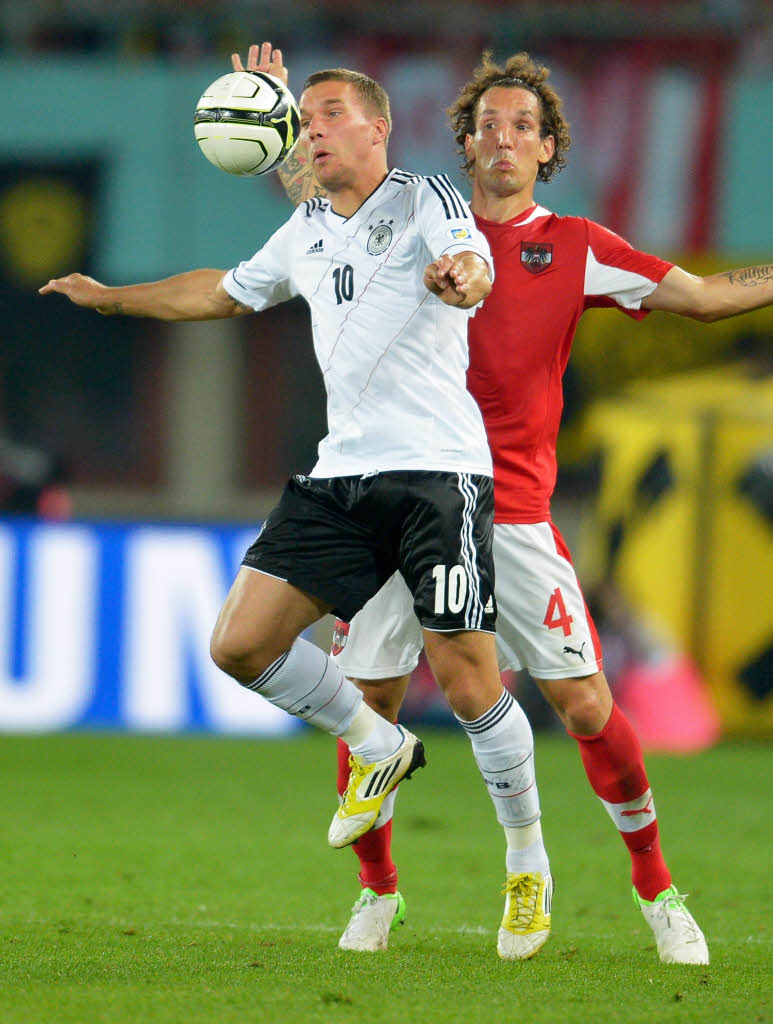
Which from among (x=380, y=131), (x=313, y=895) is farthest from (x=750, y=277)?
(x=313, y=895)

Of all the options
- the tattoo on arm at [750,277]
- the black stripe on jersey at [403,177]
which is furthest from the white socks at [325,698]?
the tattoo on arm at [750,277]

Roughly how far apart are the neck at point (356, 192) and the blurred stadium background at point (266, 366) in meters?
6.42

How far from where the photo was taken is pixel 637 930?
18.1 feet

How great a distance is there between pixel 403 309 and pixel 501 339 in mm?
386

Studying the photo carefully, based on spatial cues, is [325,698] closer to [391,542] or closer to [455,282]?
[391,542]

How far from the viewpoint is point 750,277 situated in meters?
4.91

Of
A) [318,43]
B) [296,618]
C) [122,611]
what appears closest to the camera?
[296,618]

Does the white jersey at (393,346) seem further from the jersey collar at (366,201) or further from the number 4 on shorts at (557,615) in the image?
the number 4 on shorts at (557,615)

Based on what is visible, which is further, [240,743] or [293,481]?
[240,743]

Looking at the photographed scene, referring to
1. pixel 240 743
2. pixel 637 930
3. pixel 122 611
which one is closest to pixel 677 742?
pixel 240 743

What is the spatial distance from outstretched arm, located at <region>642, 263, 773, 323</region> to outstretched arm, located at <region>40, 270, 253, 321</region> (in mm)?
1268

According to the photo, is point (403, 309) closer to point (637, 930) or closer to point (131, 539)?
point (637, 930)

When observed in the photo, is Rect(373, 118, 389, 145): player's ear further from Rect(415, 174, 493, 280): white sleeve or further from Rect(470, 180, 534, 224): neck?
Rect(470, 180, 534, 224): neck

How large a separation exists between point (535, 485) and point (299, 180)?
51.1 inches
